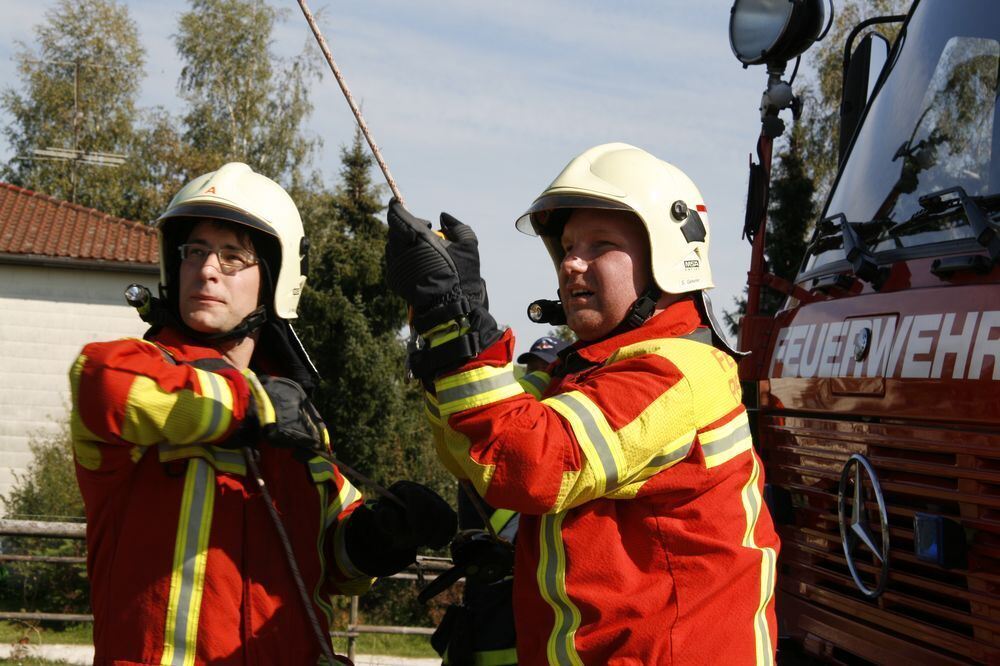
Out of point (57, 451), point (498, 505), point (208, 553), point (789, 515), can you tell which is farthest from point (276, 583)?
point (57, 451)

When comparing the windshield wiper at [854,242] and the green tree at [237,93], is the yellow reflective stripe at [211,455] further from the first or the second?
the green tree at [237,93]

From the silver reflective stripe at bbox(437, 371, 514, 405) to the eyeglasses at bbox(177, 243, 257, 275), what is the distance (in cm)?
104

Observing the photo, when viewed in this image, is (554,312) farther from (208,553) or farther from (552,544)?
(208,553)

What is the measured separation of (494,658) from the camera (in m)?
3.47

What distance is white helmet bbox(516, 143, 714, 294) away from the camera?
9.16 feet

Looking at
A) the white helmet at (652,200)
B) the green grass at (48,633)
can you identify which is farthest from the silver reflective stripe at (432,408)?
the green grass at (48,633)

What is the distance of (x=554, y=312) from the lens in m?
3.08

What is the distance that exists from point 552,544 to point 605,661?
29 centimetres

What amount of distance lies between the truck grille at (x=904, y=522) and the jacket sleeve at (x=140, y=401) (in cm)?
193

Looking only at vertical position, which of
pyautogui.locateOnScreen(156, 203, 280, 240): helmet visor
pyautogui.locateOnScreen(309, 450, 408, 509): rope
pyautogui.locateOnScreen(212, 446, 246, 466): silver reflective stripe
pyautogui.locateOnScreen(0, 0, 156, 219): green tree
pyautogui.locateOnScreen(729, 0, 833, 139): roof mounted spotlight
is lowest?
pyautogui.locateOnScreen(309, 450, 408, 509): rope

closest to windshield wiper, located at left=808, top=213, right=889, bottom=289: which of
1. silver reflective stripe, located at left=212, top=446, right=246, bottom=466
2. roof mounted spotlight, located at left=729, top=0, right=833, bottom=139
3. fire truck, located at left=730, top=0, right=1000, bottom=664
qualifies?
fire truck, located at left=730, top=0, right=1000, bottom=664

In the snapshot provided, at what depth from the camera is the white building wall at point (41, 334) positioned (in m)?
22.4

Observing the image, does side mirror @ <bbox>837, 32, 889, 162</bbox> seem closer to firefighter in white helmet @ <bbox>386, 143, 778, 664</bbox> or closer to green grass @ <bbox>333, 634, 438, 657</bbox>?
firefighter in white helmet @ <bbox>386, 143, 778, 664</bbox>

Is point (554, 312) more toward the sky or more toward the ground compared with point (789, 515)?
more toward the sky
